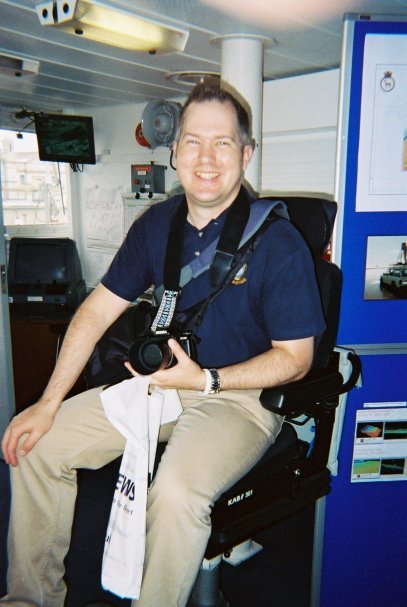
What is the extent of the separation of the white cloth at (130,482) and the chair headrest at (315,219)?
69cm

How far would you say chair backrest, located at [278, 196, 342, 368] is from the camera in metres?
1.43

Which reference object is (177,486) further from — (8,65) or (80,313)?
(8,65)

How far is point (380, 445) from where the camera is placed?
160 centimetres

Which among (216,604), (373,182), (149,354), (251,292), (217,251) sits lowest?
(216,604)

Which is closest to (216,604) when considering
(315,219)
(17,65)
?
(315,219)

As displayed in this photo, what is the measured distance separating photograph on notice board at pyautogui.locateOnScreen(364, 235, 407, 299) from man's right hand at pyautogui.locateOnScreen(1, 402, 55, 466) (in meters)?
1.06

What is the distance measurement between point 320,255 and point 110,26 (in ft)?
5.03

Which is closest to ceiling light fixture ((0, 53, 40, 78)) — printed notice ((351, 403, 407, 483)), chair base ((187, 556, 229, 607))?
printed notice ((351, 403, 407, 483))

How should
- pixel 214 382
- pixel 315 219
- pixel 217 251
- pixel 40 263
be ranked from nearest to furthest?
1. pixel 214 382
2. pixel 217 251
3. pixel 315 219
4. pixel 40 263

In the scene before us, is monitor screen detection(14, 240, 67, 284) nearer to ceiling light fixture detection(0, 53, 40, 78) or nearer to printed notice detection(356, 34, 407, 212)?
ceiling light fixture detection(0, 53, 40, 78)

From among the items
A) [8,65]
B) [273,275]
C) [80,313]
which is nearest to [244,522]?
[273,275]

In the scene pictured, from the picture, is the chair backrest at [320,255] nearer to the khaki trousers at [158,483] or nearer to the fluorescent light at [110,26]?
the khaki trousers at [158,483]

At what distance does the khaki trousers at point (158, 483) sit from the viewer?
3.69 feet

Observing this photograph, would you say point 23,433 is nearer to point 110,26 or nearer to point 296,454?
point 296,454
